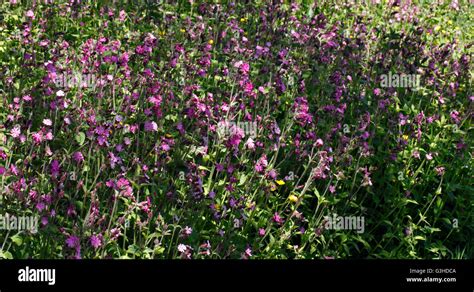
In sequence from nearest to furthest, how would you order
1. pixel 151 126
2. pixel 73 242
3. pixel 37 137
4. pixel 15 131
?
1. pixel 73 242
2. pixel 37 137
3. pixel 15 131
4. pixel 151 126

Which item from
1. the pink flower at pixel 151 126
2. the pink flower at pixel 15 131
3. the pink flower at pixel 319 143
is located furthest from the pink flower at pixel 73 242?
the pink flower at pixel 319 143

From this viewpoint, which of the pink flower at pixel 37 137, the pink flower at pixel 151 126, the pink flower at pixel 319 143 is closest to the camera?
the pink flower at pixel 37 137

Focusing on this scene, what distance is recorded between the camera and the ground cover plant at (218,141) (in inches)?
172

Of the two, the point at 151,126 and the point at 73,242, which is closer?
the point at 73,242

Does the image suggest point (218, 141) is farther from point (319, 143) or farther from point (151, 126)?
point (319, 143)

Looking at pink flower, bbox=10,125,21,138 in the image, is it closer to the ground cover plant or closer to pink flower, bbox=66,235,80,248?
the ground cover plant

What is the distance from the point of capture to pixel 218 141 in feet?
16.2

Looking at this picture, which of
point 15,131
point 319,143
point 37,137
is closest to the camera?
point 37,137

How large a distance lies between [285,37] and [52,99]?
2.76 m

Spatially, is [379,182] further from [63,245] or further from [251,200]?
[63,245]

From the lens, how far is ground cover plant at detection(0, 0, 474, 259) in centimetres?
437

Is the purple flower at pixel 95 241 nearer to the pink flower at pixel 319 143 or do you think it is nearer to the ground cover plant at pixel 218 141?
the ground cover plant at pixel 218 141

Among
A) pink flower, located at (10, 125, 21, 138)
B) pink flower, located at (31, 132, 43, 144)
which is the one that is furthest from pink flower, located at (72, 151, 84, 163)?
pink flower, located at (10, 125, 21, 138)

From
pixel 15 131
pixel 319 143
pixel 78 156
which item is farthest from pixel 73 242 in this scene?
pixel 319 143
